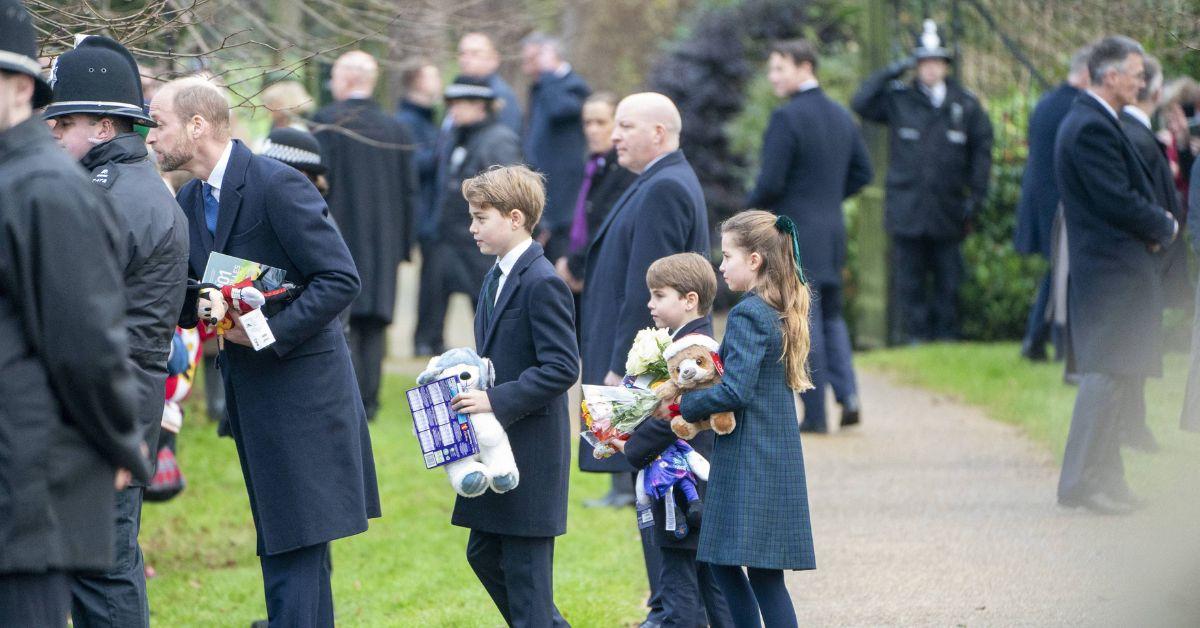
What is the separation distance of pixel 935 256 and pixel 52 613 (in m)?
9.79

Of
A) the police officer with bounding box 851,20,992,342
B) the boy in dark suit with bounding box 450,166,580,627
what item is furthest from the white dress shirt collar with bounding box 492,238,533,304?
the police officer with bounding box 851,20,992,342

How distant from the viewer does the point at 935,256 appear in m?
12.1

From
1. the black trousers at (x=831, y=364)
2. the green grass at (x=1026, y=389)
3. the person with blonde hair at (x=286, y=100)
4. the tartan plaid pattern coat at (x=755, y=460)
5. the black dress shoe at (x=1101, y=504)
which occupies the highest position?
the person with blonde hair at (x=286, y=100)

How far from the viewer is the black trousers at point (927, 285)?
12086 millimetres

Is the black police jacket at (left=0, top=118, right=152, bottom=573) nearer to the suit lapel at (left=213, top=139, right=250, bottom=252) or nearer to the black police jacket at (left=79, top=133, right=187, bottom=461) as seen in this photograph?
the black police jacket at (left=79, top=133, right=187, bottom=461)

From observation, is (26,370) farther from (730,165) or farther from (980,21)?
(730,165)

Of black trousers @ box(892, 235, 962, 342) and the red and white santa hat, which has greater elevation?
the red and white santa hat

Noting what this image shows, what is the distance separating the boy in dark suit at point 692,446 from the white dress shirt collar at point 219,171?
1.48 m

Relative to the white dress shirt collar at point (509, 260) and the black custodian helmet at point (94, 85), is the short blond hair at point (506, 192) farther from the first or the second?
the black custodian helmet at point (94, 85)

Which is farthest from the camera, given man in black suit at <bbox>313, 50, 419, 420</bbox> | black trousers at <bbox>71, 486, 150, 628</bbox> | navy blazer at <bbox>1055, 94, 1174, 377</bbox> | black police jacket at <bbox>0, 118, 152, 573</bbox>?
man in black suit at <bbox>313, 50, 419, 420</bbox>

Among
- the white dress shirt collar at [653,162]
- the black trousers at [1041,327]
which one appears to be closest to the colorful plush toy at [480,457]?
the white dress shirt collar at [653,162]

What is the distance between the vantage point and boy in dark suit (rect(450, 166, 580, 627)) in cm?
479

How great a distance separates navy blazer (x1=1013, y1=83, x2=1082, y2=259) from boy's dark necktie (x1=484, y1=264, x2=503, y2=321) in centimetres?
589

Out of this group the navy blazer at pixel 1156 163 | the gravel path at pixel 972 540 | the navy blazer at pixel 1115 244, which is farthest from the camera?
the navy blazer at pixel 1156 163
